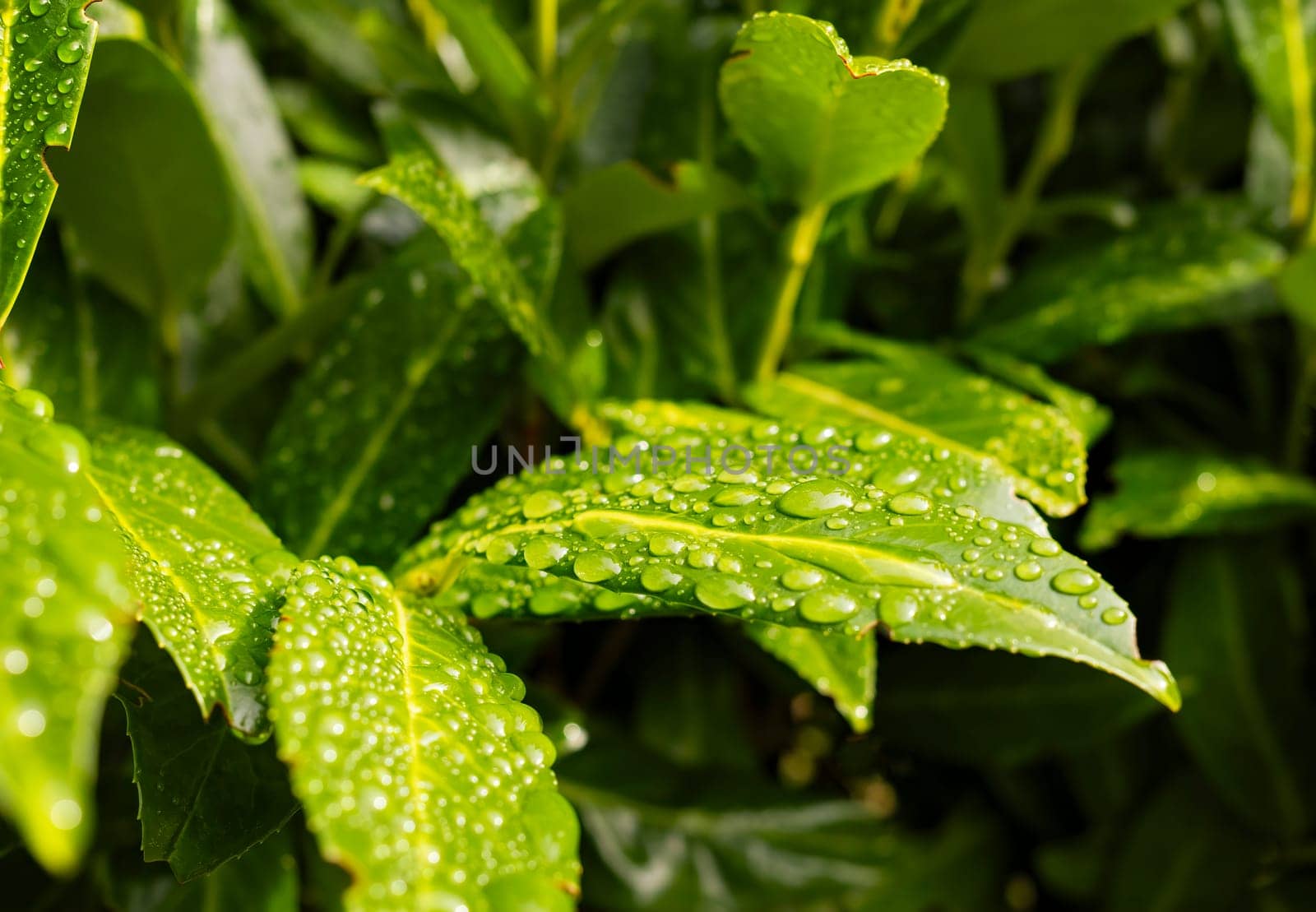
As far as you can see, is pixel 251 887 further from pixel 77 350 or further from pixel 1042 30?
pixel 1042 30

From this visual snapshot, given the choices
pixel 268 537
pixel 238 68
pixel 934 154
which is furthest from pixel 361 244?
pixel 934 154

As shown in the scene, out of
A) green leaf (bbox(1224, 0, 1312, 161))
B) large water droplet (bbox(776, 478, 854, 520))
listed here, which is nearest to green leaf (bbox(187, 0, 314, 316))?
large water droplet (bbox(776, 478, 854, 520))

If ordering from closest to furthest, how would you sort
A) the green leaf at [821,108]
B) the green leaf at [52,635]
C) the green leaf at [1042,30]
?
1. the green leaf at [52,635]
2. the green leaf at [821,108]
3. the green leaf at [1042,30]

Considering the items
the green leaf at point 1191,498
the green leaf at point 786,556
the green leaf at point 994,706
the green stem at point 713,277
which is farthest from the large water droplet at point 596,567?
the green leaf at point 994,706

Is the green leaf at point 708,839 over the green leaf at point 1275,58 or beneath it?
beneath

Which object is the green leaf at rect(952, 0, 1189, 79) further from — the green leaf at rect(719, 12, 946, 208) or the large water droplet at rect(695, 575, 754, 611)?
the large water droplet at rect(695, 575, 754, 611)

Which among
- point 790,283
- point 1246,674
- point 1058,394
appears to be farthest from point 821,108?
point 1246,674

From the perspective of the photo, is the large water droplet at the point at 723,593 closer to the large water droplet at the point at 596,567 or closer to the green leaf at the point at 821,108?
the large water droplet at the point at 596,567
